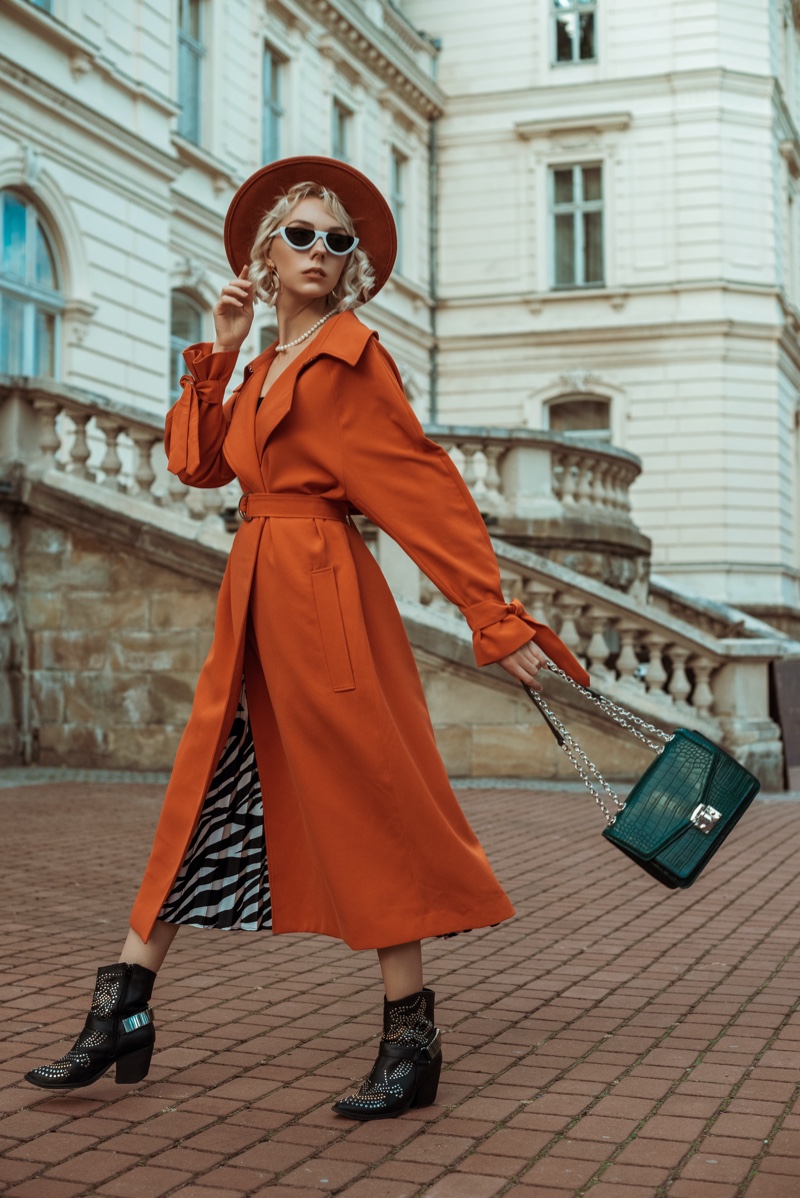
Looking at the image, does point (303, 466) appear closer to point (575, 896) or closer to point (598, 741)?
point (575, 896)

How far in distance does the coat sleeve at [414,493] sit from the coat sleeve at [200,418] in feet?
1.29

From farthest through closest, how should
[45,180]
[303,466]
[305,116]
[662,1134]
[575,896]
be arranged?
[305,116] < [45,180] < [575,896] < [303,466] < [662,1134]

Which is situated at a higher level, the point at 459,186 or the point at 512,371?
the point at 459,186

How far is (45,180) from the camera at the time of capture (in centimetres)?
1480

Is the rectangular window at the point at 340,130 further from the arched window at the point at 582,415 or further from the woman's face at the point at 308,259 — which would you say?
the woman's face at the point at 308,259

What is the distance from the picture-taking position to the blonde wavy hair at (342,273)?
346 centimetres

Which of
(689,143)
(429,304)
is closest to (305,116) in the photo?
(429,304)

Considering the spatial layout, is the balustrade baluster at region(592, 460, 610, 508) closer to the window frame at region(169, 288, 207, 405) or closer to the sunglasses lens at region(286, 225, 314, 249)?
the window frame at region(169, 288, 207, 405)

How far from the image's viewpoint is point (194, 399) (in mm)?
3549

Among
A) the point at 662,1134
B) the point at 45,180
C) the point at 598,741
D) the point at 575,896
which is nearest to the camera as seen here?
the point at 662,1134

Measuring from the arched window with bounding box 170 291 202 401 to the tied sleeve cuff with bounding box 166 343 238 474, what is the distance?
1460 centimetres

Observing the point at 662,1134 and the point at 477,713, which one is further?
the point at 477,713

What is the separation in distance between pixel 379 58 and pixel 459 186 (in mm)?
3310

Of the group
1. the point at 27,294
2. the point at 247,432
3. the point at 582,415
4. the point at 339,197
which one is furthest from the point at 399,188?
the point at 247,432
